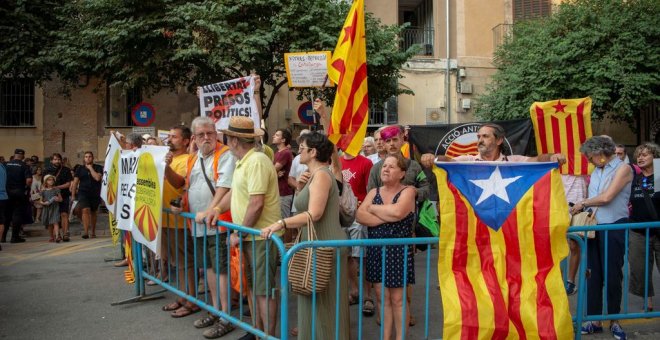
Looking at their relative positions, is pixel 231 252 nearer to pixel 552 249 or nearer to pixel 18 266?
pixel 552 249

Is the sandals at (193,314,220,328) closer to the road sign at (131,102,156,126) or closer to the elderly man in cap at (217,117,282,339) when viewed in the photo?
the elderly man in cap at (217,117,282,339)

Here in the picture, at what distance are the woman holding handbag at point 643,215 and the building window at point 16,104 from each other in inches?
771

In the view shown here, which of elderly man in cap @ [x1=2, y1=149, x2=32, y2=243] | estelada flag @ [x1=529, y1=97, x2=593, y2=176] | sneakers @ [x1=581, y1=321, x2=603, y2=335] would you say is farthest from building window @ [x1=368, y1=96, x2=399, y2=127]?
sneakers @ [x1=581, y1=321, x2=603, y2=335]

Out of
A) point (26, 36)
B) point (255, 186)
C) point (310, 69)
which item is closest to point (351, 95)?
point (255, 186)

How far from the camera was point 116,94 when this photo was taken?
20422mm

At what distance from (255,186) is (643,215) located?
3837 millimetres

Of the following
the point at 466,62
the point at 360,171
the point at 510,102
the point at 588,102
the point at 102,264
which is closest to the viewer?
the point at 360,171

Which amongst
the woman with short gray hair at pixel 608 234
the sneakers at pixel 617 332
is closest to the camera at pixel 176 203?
the woman with short gray hair at pixel 608 234

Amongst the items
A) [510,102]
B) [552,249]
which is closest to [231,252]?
[552,249]

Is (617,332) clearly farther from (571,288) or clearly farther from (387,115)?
(387,115)

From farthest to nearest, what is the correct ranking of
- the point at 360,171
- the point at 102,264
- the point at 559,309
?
the point at 102,264 → the point at 360,171 → the point at 559,309

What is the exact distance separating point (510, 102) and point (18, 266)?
1447 cm

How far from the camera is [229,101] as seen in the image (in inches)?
267

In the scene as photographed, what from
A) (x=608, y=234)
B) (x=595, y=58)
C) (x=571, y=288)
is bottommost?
(x=571, y=288)
